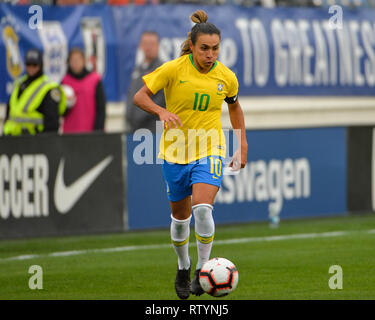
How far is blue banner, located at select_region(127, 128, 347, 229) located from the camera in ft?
44.8

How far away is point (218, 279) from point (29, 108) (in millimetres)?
6120

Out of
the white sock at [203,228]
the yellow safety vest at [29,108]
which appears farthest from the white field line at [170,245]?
the white sock at [203,228]

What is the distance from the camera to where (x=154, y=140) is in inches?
534

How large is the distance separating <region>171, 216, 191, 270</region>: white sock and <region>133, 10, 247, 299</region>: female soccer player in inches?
1.0

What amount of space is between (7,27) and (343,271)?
8577 mm

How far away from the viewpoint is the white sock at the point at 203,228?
27.4 ft

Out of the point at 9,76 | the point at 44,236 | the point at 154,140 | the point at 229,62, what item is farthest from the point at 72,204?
the point at 229,62

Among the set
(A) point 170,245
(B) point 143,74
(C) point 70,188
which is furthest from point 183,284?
(B) point 143,74

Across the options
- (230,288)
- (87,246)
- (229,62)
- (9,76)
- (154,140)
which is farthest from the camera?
(229,62)

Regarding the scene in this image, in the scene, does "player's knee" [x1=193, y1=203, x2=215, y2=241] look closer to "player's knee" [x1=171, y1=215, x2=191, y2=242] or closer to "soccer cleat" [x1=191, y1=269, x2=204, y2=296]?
"player's knee" [x1=171, y1=215, x2=191, y2=242]

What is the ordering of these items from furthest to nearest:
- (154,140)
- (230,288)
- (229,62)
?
(229,62)
(154,140)
(230,288)

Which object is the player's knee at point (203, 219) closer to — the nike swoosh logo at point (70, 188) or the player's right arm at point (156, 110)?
the player's right arm at point (156, 110)
